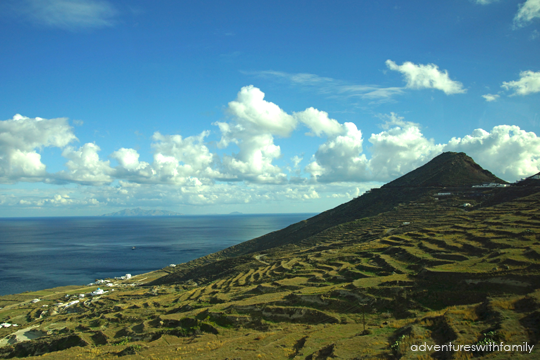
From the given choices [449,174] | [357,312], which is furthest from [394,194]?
[357,312]

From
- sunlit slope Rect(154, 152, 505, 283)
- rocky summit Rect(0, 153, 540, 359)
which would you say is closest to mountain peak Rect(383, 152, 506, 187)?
sunlit slope Rect(154, 152, 505, 283)

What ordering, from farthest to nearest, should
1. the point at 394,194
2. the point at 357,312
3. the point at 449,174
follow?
the point at 394,194
the point at 449,174
the point at 357,312

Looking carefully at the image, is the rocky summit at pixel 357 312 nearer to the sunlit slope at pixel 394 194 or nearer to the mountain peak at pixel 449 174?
the sunlit slope at pixel 394 194

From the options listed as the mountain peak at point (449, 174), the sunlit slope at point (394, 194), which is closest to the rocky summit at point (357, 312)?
the sunlit slope at point (394, 194)

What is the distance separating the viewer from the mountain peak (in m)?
106

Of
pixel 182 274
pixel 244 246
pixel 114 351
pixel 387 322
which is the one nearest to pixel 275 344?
pixel 387 322

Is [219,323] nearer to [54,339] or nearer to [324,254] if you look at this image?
[54,339]

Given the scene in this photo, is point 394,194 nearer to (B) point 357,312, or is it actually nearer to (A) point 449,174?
(A) point 449,174

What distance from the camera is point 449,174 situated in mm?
109375

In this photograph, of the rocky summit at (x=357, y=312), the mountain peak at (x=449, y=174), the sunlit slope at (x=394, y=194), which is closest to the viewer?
the rocky summit at (x=357, y=312)

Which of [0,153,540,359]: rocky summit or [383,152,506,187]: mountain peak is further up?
[383,152,506,187]: mountain peak

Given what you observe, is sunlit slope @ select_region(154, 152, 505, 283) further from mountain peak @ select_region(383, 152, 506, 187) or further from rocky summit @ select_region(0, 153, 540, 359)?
rocky summit @ select_region(0, 153, 540, 359)

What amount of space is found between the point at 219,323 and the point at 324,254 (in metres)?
25.9

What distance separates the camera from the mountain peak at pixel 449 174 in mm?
105812
